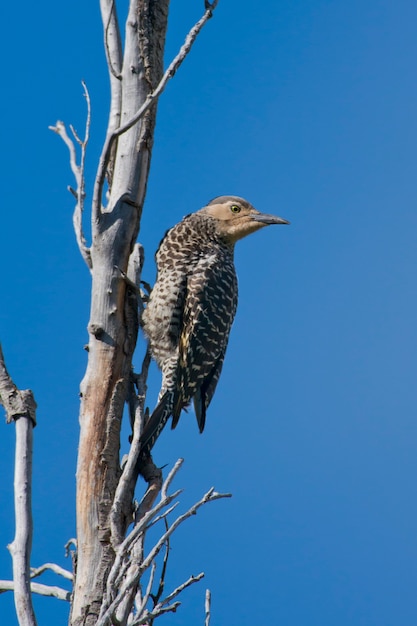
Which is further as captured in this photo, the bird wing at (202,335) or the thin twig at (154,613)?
the bird wing at (202,335)

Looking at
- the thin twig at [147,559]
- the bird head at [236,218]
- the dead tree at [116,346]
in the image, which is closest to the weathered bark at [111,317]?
the dead tree at [116,346]

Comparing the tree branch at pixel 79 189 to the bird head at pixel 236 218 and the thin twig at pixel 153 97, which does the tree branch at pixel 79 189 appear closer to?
the thin twig at pixel 153 97

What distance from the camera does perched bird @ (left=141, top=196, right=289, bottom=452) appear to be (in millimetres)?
5445

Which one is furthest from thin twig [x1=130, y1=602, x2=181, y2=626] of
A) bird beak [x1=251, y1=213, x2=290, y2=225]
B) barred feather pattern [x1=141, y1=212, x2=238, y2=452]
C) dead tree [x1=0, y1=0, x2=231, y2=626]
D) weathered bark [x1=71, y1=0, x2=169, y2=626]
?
bird beak [x1=251, y1=213, x2=290, y2=225]

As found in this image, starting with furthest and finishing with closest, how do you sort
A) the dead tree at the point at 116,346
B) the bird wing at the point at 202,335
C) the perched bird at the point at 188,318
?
the bird wing at the point at 202,335
the perched bird at the point at 188,318
the dead tree at the point at 116,346

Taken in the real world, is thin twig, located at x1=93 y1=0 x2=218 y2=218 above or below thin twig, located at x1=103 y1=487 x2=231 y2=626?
above

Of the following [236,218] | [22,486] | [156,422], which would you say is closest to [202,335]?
[156,422]

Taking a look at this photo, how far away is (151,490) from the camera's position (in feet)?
14.6

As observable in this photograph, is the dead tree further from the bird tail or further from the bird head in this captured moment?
the bird head

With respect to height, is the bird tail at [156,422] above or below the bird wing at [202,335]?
below

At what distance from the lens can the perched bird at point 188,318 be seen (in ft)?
17.9

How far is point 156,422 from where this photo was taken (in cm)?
510

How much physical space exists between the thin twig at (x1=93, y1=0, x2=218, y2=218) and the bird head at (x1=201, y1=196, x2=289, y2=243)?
76.3 inches

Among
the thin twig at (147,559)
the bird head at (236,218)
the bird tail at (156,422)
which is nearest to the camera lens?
the thin twig at (147,559)
